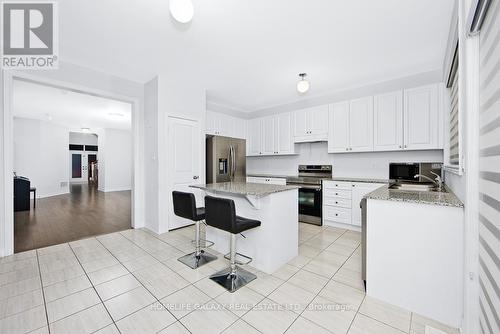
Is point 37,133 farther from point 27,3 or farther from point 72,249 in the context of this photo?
point 27,3

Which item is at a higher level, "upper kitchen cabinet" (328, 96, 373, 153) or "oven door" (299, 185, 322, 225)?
"upper kitchen cabinet" (328, 96, 373, 153)

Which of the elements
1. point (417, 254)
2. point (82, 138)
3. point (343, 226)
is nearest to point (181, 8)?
point (417, 254)

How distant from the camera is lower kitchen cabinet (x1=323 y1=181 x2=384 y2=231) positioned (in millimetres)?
3656

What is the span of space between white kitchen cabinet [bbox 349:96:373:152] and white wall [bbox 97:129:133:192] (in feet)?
26.0

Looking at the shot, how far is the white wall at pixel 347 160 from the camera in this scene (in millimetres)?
3650

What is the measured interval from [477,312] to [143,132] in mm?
4540

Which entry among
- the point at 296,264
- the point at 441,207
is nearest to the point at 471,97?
the point at 441,207

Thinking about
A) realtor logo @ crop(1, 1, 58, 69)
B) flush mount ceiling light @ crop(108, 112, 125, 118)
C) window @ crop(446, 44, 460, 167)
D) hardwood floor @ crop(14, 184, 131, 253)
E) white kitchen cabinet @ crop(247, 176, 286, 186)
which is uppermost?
flush mount ceiling light @ crop(108, 112, 125, 118)

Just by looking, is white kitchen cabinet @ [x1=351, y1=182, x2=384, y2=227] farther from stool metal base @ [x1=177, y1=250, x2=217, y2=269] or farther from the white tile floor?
stool metal base @ [x1=177, y1=250, x2=217, y2=269]

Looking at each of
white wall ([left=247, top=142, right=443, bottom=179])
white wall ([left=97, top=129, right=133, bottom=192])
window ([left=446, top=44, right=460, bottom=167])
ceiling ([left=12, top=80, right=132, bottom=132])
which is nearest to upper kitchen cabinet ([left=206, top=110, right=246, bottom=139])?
white wall ([left=247, top=142, right=443, bottom=179])

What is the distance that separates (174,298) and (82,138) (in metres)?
12.2

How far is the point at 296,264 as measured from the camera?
252 cm

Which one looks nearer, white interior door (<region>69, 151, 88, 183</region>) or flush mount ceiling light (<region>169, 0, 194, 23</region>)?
flush mount ceiling light (<region>169, 0, 194, 23</region>)

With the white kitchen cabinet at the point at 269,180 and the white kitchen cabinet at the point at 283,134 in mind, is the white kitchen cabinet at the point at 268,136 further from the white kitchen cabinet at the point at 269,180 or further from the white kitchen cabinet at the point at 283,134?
the white kitchen cabinet at the point at 269,180
